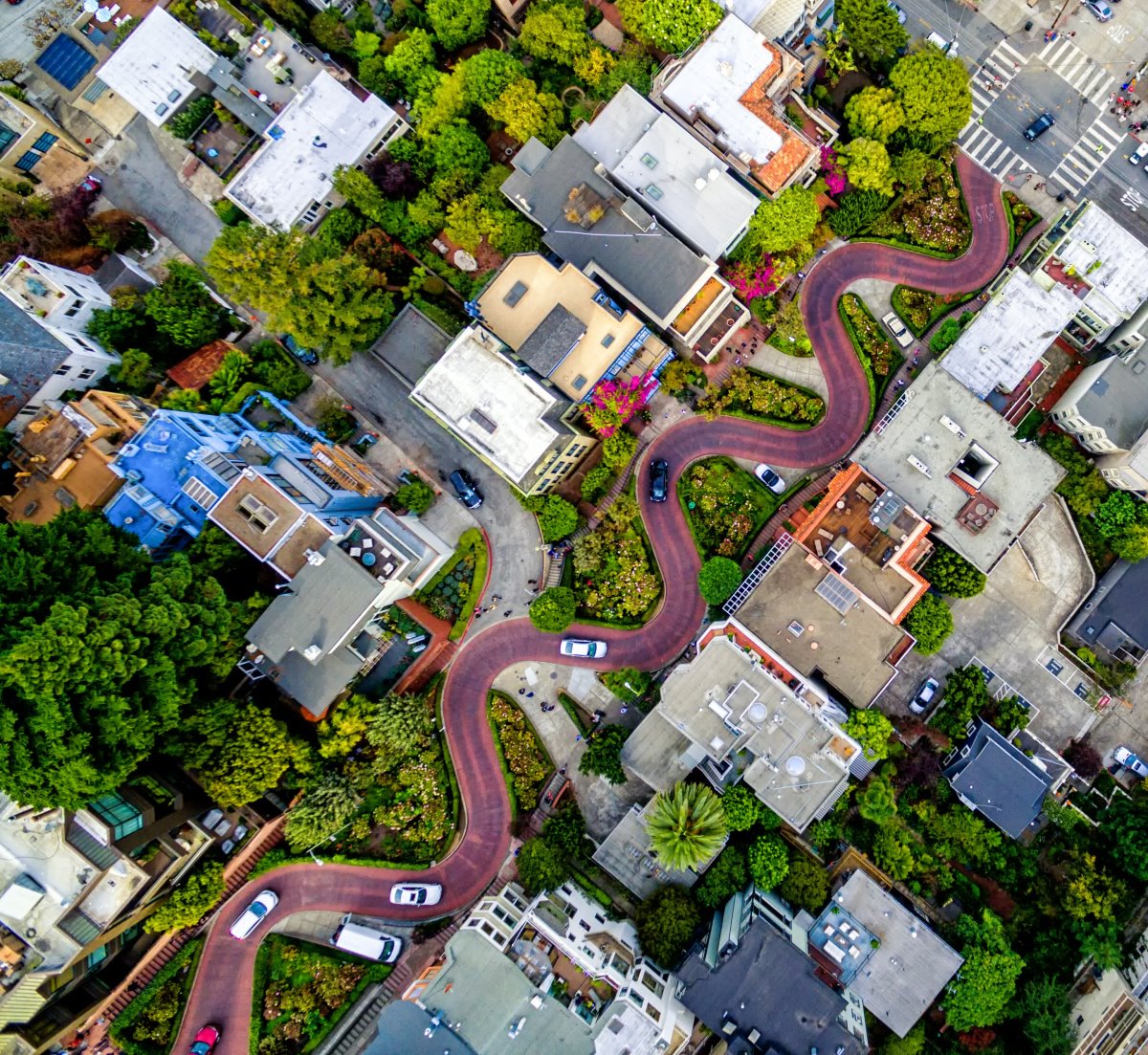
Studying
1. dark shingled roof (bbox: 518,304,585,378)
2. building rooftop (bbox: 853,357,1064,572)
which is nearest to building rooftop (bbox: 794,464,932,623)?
building rooftop (bbox: 853,357,1064,572)

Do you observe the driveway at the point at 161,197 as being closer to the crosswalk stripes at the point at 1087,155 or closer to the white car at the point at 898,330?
the white car at the point at 898,330

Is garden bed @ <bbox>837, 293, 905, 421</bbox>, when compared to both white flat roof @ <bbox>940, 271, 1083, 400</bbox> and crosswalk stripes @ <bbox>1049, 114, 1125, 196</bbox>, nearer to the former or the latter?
white flat roof @ <bbox>940, 271, 1083, 400</bbox>

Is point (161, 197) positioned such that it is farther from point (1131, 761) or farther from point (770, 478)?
point (1131, 761)

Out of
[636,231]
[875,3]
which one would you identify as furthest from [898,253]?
[636,231]

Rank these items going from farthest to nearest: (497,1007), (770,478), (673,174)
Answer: (770,478), (673,174), (497,1007)

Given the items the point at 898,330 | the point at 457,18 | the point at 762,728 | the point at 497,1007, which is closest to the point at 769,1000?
the point at 762,728

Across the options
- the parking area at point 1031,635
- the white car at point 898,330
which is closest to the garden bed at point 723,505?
the parking area at point 1031,635

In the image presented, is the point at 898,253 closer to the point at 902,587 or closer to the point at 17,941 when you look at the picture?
the point at 902,587
